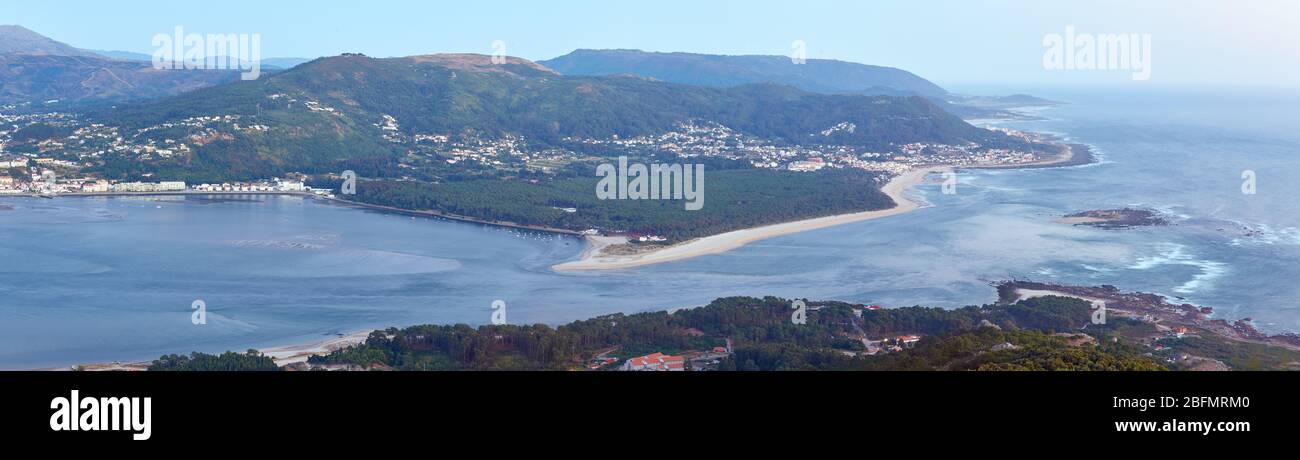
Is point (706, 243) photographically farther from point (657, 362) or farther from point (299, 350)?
point (299, 350)

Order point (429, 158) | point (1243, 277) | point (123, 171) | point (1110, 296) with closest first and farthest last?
point (1110, 296)
point (1243, 277)
point (123, 171)
point (429, 158)

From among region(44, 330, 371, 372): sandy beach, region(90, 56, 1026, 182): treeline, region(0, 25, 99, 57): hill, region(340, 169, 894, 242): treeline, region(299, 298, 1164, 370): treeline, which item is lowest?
region(44, 330, 371, 372): sandy beach

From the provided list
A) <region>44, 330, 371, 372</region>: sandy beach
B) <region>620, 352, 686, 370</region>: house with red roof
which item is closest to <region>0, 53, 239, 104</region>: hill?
<region>44, 330, 371, 372</region>: sandy beach

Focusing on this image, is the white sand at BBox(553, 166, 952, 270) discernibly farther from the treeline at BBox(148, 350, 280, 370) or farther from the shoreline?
the treeline at BBox(148, 350, 280, 370)

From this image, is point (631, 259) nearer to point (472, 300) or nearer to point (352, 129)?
point (472, 300)

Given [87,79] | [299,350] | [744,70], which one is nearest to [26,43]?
[87,79]
